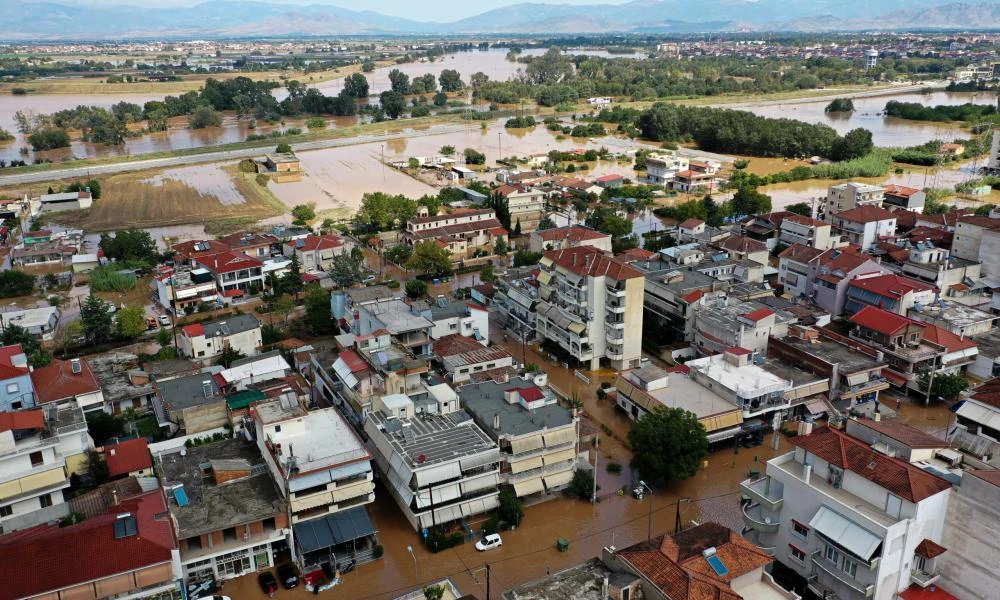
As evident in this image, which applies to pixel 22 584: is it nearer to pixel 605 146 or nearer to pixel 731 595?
pixel 731 595

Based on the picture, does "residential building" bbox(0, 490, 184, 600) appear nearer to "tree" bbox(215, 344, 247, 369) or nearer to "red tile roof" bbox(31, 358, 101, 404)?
"red tile roof" bbox(31, 358, 101, 404)

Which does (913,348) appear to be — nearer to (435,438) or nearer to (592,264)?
(592,264)

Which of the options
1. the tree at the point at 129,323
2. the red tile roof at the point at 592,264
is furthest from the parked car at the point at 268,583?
the tree at the point at 129,323

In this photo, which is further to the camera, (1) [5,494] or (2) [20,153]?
(2) [20,153]

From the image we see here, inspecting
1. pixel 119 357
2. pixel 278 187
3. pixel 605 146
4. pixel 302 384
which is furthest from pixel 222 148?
pixel 302 384

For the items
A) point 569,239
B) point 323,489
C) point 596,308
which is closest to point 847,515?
point 323,489

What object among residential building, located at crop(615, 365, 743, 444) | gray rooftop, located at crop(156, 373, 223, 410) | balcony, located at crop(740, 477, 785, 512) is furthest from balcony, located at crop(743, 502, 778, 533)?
gray rooftop, located at crop(156, 373, 223, 410)

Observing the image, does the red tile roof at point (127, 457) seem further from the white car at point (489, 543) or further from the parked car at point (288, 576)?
the white car at point (489, 543)
